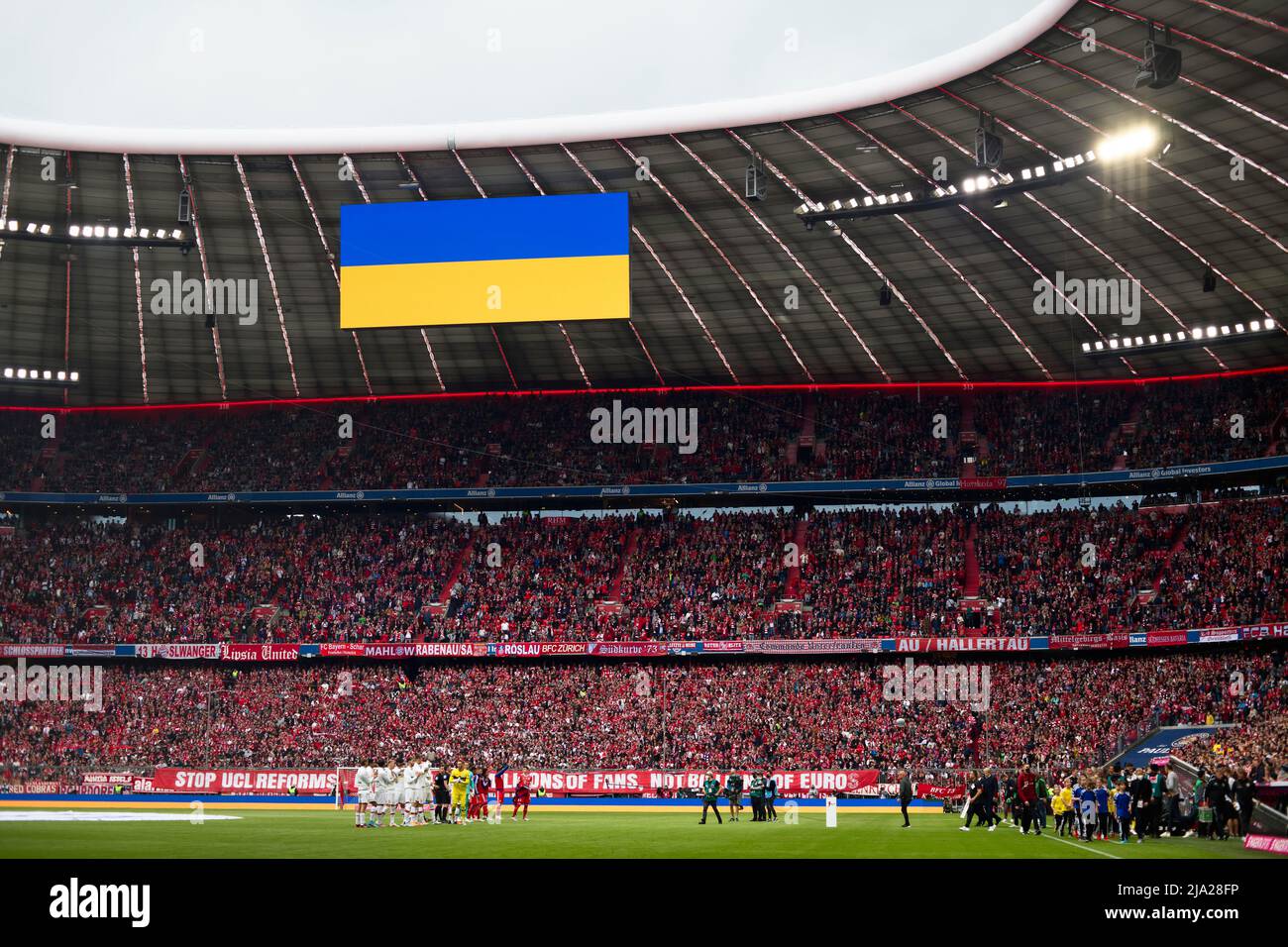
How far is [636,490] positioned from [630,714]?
10.9 meters

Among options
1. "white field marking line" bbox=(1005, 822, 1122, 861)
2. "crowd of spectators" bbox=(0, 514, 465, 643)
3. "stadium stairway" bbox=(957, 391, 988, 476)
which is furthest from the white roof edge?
"stadium stairway" bbox=(957, 391, 988, 476)

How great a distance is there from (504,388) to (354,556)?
31.8ft

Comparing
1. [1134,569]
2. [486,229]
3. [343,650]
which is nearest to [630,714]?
[343,650]

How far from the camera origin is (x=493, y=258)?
37000mm

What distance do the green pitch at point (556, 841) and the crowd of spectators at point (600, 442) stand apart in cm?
2410

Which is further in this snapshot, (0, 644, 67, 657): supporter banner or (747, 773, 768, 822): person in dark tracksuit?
(0, 644, 67, 657): supporter banner

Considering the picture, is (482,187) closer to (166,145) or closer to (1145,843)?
(166,145)

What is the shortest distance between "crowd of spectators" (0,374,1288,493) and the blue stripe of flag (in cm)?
2095

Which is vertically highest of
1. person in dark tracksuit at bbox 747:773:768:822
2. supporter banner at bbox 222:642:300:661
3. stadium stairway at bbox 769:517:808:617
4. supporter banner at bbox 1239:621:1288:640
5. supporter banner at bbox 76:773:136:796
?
stadium stairway at bbox 769:517:808:617

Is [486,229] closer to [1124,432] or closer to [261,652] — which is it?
[261,652]

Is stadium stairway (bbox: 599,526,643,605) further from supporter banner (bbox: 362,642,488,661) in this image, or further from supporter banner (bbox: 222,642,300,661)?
supporter banner (bbox: 222,642,300,661)

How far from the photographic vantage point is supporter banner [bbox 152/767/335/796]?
149ft

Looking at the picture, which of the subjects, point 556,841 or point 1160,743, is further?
point 1160,743

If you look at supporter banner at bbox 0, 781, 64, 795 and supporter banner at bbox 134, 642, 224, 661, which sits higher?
supporter banner at bbox 134, 642, 224, 661
